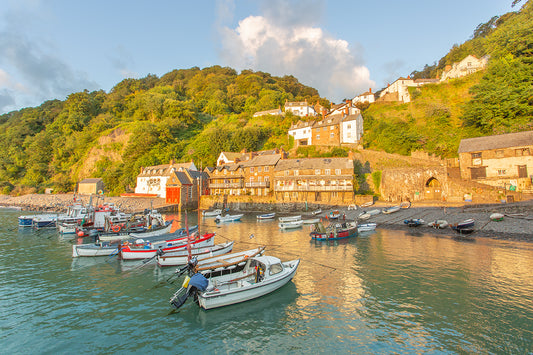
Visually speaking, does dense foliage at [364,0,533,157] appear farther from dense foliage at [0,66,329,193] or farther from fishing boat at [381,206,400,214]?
dense foliage at [0,66,329,193]

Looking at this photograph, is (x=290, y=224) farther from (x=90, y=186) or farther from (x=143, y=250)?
(x=90, y=186)

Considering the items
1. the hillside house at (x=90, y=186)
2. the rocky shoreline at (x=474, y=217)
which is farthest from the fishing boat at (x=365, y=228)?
the hillside house at (x=90, y=186)

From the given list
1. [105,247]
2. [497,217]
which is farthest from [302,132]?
[105,247]

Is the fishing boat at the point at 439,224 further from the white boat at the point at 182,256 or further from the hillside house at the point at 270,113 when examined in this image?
the hillside house at the point at 270,113

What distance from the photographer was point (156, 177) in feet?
218

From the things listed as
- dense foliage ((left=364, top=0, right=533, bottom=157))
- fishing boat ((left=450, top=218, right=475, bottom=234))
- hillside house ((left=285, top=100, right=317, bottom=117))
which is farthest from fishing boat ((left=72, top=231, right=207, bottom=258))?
hillside house ((left=285, top=100, right=317, bottom=117))

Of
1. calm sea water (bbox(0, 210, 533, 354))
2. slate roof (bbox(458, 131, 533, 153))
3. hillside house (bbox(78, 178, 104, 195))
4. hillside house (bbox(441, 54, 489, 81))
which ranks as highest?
hillside house (bbox(441, 54, 489, 81))

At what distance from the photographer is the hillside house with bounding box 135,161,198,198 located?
64.7 m

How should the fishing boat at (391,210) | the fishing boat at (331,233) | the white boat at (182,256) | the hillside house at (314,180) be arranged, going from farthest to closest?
the hillside house at (314,180) → the fishing boat at (391,210) → the fishing boat at (331,233) → the white boat at (182,256)

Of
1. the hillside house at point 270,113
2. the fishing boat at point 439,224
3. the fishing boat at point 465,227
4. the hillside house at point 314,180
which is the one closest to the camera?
the fishing boat at point 465,227

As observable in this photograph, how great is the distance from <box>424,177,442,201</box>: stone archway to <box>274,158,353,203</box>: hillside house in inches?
498

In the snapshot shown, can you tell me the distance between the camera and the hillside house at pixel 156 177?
64688 mm

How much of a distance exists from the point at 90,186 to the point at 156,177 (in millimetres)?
23447

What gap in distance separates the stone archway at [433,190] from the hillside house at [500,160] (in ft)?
12.7
